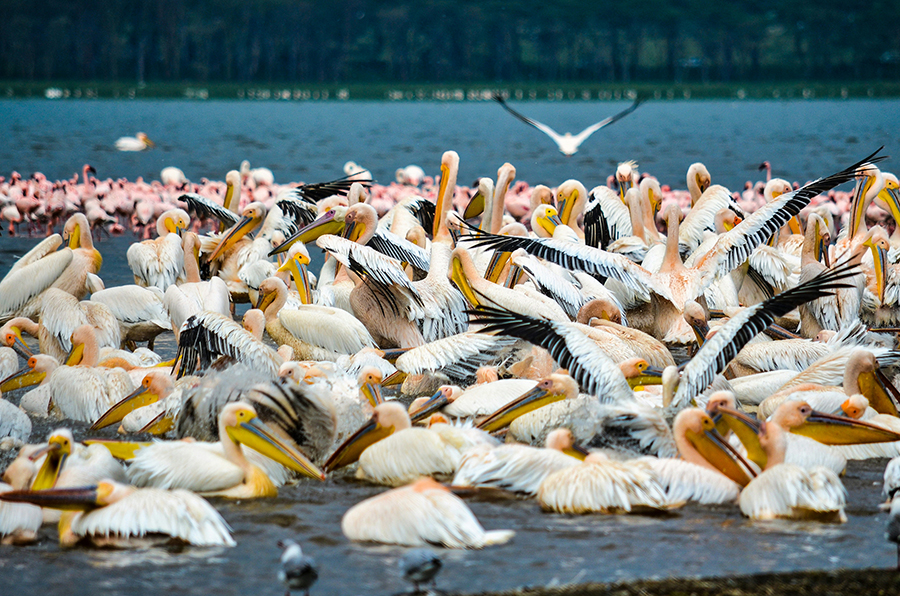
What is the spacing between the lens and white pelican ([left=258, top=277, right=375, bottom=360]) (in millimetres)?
5945

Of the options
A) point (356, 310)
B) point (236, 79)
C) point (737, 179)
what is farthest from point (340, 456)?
point (236, 79)

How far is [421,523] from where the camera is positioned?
3457 mm

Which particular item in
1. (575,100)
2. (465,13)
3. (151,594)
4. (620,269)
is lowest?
(151,594)

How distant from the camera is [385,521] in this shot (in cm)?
349

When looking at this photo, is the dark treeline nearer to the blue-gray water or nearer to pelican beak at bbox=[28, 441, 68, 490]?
the blue-gray water

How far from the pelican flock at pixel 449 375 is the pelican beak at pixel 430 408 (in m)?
0.01

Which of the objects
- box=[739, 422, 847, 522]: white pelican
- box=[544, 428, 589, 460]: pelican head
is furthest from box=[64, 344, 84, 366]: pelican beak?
box=[739, 422, 847, 522]: white pelican

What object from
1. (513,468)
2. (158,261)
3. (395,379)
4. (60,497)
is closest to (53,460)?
(60,497)

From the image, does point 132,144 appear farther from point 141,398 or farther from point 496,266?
point 141,398

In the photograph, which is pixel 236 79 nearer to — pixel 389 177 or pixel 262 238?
pixel 389 177

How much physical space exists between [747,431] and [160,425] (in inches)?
94.2

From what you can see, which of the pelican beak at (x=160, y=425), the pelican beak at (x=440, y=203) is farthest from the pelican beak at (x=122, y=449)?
the pelican beak at (x=440, y=203)

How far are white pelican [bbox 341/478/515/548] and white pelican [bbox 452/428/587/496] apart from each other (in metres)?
0.43

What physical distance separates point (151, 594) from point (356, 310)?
11.4 feet
